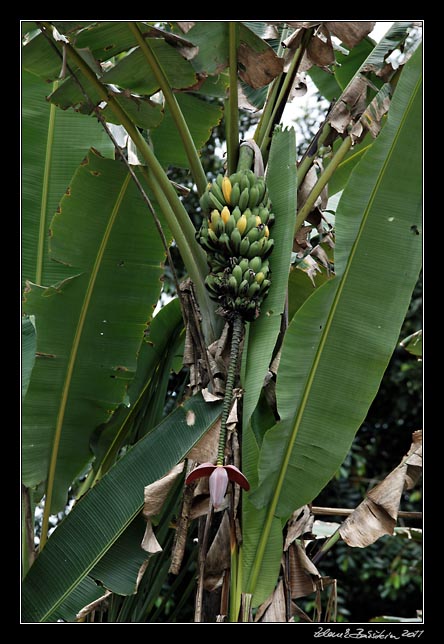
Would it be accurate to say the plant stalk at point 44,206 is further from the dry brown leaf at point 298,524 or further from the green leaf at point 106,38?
the dry brown leaf at point 298,524

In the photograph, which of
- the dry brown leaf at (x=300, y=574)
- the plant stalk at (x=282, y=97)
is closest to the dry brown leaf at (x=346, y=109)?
the plant stalk at (x=282, y=97)

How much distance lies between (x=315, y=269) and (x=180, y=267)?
78.8 inches

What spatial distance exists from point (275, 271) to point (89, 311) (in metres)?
0.55

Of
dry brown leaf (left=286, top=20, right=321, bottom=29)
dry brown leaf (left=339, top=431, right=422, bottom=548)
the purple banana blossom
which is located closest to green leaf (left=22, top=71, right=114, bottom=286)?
dry brown leaf (left=286, top=20, right=321, bottom=29)

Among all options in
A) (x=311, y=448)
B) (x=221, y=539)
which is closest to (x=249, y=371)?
(x=311, y=448)

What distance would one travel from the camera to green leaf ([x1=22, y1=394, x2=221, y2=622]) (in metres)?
1.20

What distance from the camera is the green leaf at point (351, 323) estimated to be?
1162 mm

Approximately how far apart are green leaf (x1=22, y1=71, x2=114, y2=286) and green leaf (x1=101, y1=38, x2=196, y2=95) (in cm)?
34

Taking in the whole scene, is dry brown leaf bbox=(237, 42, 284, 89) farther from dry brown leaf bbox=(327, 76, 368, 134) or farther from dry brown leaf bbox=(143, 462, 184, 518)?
dry brown leaf bbox=(143, 462, 184, 518)

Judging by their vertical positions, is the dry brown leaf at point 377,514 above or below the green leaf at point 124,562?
above

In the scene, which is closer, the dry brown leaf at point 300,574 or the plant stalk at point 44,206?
the dry brown leaf at point 300,574

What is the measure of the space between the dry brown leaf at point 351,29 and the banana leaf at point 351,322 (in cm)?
20

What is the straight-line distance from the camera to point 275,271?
1189 millimetres

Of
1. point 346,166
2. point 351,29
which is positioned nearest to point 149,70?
point 351,29
